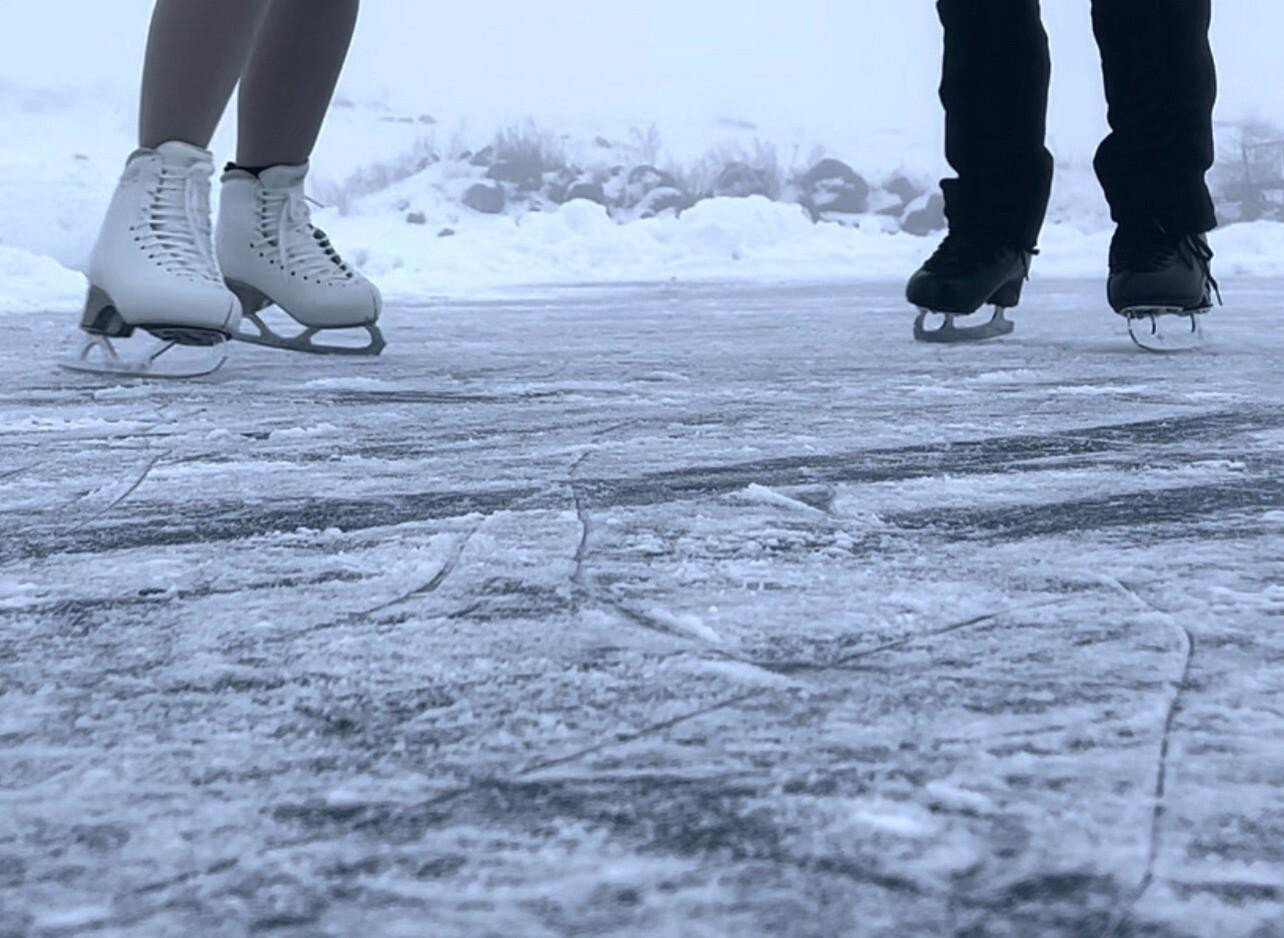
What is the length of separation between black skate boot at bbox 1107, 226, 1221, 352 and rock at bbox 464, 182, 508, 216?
1359 cm

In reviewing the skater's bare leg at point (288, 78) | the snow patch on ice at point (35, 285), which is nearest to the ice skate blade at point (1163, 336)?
the skater's bare leg at point (288, 78)

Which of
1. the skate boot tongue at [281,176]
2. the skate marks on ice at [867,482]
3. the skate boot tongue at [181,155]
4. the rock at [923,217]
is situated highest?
the skate boot tongue at [181,155]

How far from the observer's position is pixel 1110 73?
2.01 meters

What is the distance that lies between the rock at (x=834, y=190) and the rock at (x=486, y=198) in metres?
3.30

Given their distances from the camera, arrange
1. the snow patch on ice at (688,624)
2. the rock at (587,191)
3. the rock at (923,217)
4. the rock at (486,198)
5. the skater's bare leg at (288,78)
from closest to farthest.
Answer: the snow patch on ice at (688,624), the skater's bare leg at (288,78), the rock at (923,217), the rock at (486,198), the rock at (587,191)

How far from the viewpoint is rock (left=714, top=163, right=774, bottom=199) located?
625 inches

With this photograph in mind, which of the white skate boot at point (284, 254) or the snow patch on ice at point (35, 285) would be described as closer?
the white skate boot at point (284, 254)

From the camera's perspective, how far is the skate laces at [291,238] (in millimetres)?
1926

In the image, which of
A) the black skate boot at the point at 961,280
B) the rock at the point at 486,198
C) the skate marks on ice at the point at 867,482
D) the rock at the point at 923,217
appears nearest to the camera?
the skate marks on ice at the point at 867,482

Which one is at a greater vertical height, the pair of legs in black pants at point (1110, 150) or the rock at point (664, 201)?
the pair of legs in black pants at point (1110, 150)

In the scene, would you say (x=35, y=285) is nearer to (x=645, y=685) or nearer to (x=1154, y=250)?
(x=1154, y=250)

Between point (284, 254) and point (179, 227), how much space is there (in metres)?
0.29

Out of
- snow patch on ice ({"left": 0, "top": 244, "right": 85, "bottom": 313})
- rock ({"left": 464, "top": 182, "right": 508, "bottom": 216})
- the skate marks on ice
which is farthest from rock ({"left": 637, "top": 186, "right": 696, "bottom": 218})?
the skate marks on ice

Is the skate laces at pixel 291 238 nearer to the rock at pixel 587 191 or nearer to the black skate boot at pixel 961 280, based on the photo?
the black skate boot at pixel 961 280
